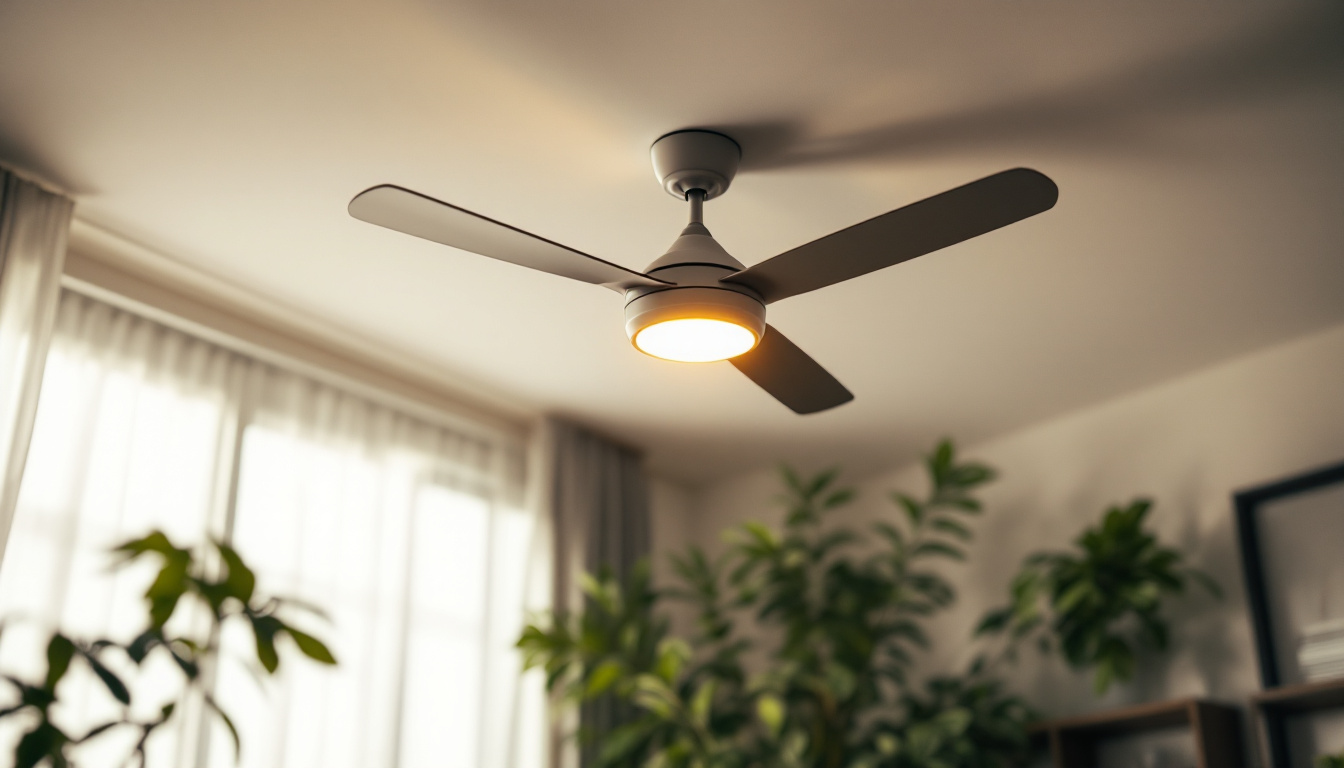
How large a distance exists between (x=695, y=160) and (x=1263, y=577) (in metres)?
1.92

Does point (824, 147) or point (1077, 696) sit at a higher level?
point (824, 147)

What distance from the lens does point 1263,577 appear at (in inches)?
120

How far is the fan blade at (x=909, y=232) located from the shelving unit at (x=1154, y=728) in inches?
65.3

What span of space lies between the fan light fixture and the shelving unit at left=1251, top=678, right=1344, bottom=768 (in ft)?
5.35

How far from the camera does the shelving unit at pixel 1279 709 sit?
2.74m

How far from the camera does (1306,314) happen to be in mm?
3033

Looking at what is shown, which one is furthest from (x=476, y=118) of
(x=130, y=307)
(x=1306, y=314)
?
(x=1306, y=314)

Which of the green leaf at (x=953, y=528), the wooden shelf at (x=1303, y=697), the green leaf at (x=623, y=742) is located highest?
the green leaf at (x=953, y=528)

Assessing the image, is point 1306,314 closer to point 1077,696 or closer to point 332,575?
point 1077,696

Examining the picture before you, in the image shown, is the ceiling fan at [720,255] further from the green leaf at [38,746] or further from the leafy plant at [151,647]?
the green leaf at [38,746]

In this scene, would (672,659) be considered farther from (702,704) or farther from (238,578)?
(238,578)

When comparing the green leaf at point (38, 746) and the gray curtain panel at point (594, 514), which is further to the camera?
the gray curtain panel at point (594, 514)

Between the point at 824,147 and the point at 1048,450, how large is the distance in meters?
1.70

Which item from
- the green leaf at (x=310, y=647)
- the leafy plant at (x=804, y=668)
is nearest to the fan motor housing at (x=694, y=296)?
the green leaf at (x=310, y=647)
